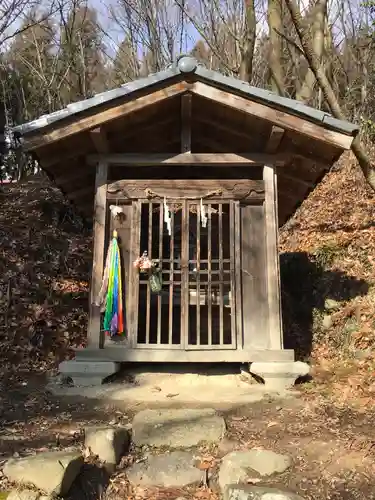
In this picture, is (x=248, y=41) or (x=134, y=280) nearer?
(x=134, y=280)

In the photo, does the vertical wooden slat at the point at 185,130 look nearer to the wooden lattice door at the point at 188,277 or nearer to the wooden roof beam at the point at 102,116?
the wooden roof beam at the point at 102,116

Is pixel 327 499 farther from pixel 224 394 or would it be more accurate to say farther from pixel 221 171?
pixel 221 171

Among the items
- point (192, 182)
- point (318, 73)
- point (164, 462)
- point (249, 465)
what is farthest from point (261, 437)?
point (318, 73)

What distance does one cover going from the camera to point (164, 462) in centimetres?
419

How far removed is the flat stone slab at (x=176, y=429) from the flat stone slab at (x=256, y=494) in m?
0.88

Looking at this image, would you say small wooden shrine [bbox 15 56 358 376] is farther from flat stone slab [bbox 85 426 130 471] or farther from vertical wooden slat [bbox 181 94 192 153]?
flat stone slab [bbox 85 426 130 471]

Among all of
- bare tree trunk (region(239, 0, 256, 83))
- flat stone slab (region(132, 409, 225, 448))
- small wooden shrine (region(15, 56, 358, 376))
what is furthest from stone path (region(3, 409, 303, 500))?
bare tree trunk (region(239, 0, 256, 83))

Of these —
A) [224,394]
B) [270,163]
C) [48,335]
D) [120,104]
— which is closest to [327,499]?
[224,394]

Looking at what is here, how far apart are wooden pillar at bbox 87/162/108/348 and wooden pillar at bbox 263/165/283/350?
7.66 feet

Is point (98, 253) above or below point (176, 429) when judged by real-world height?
above

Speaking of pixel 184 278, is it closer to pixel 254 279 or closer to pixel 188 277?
pixel 188 277

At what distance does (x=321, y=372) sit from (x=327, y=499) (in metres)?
3.62

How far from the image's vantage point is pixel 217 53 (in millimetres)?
17312

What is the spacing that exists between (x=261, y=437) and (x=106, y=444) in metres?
1.48
